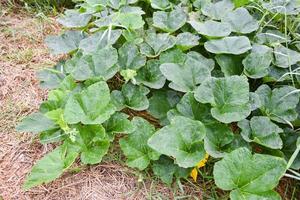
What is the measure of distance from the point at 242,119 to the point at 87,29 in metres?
1.02

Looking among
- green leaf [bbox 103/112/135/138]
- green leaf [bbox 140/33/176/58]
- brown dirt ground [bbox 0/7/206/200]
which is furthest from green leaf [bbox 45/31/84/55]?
green leaf [bbox 103/112/135/138]

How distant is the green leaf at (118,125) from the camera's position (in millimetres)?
1715

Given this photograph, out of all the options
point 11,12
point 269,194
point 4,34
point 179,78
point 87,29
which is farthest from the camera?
point 11,12

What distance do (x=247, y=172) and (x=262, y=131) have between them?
238mm

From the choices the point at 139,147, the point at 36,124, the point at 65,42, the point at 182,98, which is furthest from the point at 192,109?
the point at 65,42

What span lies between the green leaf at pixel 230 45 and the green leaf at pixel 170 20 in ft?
0.74

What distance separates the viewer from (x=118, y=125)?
1749 millimetres

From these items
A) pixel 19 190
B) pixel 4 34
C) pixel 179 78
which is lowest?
pixel 19 190

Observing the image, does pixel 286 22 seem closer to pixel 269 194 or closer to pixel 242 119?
pixel 242 119

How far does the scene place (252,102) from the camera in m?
Answer: 1.74

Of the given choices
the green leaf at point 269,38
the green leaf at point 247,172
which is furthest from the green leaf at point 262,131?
the green leaf at point 269,38

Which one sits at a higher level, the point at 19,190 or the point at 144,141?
the point at 144,141

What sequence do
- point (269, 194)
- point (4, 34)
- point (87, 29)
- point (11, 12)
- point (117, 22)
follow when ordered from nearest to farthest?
1. point (269, 194)
2. point (117, 22)
3. point (87, 29)
4. point (4, 34)
5. point (11, 12)

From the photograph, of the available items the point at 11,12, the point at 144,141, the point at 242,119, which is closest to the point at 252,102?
the point at 242,119
